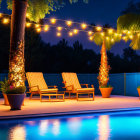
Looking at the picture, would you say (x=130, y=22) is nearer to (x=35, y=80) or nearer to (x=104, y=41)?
(x=104, y=41)

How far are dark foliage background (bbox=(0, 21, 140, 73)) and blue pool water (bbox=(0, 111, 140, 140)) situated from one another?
1745 cm

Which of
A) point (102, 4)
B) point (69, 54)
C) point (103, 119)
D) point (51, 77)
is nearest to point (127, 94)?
point (51, 77)

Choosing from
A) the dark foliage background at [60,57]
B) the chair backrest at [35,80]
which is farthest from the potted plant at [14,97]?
the dark foliage background at [60,57]

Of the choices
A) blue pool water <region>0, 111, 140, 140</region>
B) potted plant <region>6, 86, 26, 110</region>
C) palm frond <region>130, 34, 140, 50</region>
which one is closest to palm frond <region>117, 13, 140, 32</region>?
palm frond <region>130, 34, 140, 50</region>

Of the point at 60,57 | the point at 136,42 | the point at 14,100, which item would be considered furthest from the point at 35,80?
the point at 60,57

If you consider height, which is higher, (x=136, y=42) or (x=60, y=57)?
(x=60, y=57)

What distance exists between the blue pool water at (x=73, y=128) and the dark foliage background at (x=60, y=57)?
1745 cm

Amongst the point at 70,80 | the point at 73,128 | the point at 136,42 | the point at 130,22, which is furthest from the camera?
the point at 136,42

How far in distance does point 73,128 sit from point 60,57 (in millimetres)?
24585

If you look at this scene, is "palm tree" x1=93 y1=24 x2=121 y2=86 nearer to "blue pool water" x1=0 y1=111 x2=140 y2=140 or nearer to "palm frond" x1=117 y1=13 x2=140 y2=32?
"palm frond" x1=117 y1=13 x2=140 y2=32

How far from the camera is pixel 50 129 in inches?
242

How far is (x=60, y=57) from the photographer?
101 ft

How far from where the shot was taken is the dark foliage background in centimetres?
2466

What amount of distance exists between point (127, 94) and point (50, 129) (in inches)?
396
